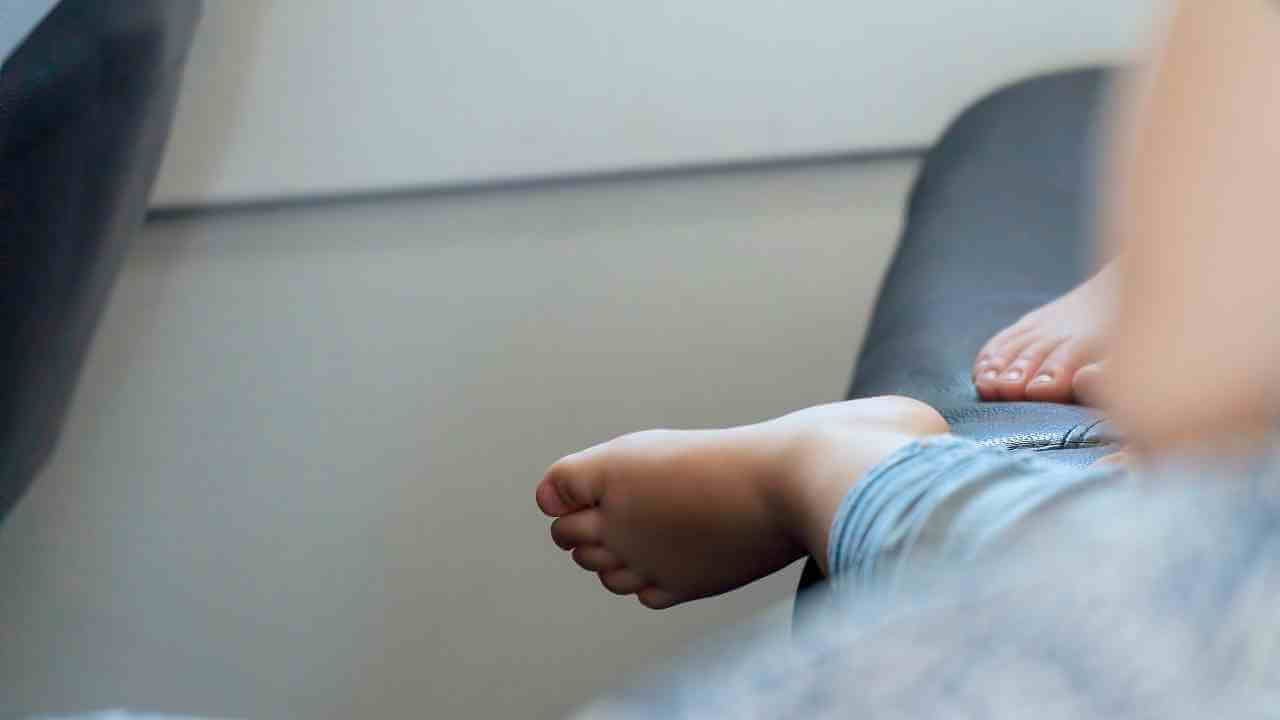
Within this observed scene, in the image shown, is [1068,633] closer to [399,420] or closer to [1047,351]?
[1047,351]

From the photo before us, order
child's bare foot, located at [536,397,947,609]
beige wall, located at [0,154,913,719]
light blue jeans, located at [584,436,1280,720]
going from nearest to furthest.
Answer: light blue jeans, located at [584,436,1280,720], child's bare foot, located at [536,397,947,609], beige wall, located at [0,154,913,719]

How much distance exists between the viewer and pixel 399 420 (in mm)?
1423

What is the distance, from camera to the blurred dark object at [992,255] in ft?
2.42

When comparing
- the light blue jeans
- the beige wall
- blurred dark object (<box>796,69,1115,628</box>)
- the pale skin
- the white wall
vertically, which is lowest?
the beige wall

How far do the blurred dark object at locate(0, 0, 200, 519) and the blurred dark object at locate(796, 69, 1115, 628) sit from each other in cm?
53

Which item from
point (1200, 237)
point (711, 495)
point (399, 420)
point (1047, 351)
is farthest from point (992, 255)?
point (399, 420)

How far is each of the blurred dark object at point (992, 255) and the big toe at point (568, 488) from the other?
16 cm

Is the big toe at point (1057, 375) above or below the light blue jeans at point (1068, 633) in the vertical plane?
below

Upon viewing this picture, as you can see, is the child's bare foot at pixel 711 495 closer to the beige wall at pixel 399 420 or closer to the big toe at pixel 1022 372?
the big toe at pixel 1022 372

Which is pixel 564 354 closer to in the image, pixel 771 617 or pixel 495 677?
pixel 495 677

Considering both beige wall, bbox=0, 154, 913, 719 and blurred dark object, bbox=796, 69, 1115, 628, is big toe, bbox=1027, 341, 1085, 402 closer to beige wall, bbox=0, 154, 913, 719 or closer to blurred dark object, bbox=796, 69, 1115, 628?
blurred dark object, bbox=796, 69, 1115, 628

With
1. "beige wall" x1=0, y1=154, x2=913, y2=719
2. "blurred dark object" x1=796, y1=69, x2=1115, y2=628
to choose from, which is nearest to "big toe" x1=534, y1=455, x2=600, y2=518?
"blurred dark object" x1=796, y1=69, x2=1115, y2=628

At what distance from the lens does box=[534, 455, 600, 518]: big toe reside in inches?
30.5

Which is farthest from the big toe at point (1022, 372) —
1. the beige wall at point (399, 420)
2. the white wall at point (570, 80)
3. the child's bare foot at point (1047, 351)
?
the white wall at point (570, 80)
